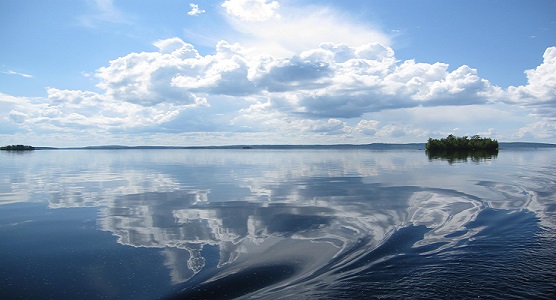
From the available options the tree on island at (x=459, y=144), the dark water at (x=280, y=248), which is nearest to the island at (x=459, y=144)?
the tree on island at (x=459, y=144)

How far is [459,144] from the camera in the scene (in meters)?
158

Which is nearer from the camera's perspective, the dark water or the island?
the dark water

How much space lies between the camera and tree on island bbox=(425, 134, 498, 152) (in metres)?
158

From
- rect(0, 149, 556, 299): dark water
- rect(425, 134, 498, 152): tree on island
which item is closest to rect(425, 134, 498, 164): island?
rect(425, 134, 498, 152): tree on island

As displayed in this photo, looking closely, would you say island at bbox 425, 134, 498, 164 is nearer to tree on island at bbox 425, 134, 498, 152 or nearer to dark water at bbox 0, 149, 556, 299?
tree on island at bbox 425, 134, 498, 152

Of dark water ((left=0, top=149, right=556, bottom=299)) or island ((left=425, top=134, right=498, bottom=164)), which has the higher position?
island ((left=425, top=134, right=498, bottom=164))

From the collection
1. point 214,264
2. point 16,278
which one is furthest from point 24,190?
point 214,264

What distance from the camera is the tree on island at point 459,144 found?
517ft

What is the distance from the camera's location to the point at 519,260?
12586mm

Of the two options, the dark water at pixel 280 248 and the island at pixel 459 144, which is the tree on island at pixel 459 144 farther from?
the dark water at pixel 280 248

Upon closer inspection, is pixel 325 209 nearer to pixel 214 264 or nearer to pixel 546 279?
pixel 214 264

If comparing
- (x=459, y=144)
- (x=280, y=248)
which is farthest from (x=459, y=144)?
(x=280, y=248)

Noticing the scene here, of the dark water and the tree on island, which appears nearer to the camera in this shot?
the dark water

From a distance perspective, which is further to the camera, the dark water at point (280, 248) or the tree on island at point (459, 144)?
the tree on island at point (459, 144)
